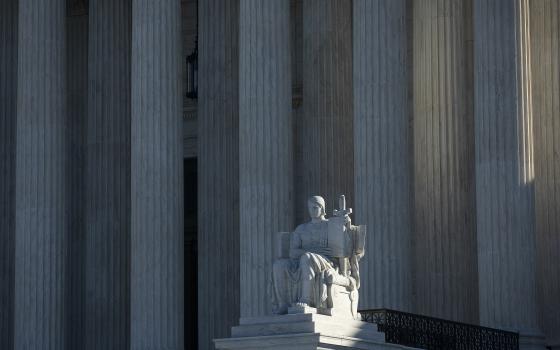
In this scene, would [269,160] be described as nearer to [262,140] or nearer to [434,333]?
[262,140]

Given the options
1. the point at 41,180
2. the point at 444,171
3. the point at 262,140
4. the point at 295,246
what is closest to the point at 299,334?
the point at 295,246

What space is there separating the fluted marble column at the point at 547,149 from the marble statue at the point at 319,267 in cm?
1891

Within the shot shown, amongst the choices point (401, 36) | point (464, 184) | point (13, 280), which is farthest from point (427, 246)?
point (13, 280)

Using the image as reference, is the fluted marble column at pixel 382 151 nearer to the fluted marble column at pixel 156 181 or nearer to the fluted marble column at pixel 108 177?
the fluted marble column at pixel 156 181

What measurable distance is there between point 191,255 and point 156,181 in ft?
54.5

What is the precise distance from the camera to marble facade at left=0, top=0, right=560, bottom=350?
77500 mm

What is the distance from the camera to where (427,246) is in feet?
265

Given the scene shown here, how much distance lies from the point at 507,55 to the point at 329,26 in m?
13.7

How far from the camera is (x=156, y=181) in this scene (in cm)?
8419

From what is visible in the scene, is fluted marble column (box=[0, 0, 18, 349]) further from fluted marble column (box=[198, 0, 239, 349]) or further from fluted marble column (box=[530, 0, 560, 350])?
fluted marble column (box=[530, 0, 560, 350])

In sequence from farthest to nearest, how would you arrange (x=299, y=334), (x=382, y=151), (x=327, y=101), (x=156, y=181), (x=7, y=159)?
(x=7, y=159), (x=327, y=101), (x=156, y=181), (x=382, y=151), (x=299, y=334)

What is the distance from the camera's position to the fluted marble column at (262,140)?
80.2 meters

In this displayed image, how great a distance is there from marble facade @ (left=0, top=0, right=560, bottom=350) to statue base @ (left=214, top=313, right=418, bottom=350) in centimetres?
1420

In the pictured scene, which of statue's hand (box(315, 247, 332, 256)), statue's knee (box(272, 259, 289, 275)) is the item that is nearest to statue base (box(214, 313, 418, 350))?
statue's knee (box(272, 259, 289, 275))
